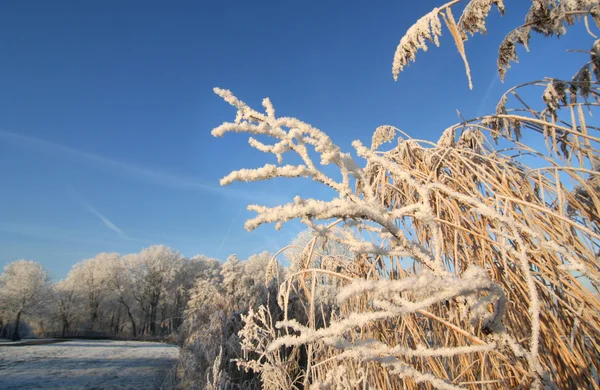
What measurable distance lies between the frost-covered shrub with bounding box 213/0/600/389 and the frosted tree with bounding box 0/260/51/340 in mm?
38073

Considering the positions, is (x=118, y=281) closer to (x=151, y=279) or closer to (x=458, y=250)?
(x=151, y=279)

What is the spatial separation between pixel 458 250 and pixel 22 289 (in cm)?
3959

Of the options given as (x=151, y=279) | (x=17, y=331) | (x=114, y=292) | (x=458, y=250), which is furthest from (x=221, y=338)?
(x=114, y=292)

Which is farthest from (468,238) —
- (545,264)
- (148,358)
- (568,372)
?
(148,358)

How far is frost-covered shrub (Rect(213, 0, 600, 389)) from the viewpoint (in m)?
0.64

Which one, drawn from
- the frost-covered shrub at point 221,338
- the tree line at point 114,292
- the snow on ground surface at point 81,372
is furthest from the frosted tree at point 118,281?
the frost-covered shrub at point 221,338

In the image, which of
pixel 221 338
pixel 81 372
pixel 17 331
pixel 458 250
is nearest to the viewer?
pixel 458 250

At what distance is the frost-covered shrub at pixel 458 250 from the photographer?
2.09ft

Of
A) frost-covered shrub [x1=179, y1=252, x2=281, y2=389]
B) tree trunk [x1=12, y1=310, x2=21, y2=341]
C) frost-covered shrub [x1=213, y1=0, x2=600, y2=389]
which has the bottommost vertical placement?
tree trunk [x1=12, y1=310, x2=21, y2=341]

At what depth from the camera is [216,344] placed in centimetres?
599

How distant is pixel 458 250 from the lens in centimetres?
126

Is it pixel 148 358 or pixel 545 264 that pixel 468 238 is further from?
pixel 148 358

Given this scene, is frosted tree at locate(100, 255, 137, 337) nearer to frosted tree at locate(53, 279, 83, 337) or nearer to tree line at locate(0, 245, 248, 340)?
tree line at locate(0, 245, 248, 340)

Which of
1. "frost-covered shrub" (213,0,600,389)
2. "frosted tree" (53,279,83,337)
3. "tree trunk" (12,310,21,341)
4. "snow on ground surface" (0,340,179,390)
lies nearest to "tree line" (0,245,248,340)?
"frosted tree" (53,279,83,337)
